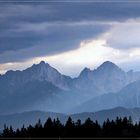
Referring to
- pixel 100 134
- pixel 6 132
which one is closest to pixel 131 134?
pixel 100 134

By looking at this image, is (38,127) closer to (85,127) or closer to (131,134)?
(85,127)

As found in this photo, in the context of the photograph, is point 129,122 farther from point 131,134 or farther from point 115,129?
point 131,134

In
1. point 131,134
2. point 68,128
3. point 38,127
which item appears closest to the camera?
point 131,134

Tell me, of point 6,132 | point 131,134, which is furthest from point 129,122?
point 6,132

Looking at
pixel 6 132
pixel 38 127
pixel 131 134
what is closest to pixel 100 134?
pixel 131 134

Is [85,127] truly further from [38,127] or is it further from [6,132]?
[6,132]

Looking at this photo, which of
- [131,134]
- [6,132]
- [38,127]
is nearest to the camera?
[131,134]

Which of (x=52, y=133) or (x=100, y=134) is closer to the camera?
(x=100, y=134)

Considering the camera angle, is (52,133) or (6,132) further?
(6,132)

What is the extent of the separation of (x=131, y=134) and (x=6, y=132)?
244ft

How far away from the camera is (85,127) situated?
14275 centimetres

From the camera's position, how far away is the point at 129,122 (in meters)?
158

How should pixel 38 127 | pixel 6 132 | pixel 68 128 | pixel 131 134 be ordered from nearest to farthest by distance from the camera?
1. pixel 131 134
2. pixel 68 128
3. pixel 38 127
4. pixel 6 132

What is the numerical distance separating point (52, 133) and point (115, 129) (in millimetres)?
15777
